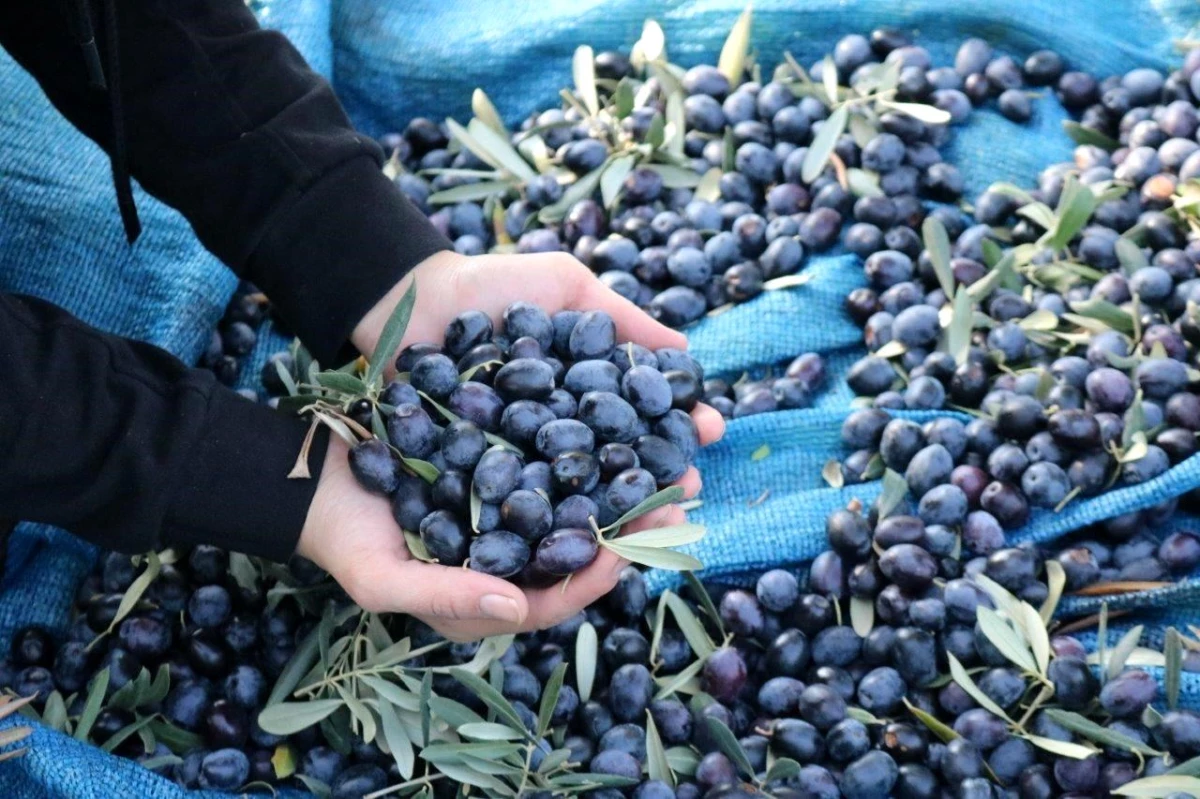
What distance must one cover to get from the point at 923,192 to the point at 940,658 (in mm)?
859

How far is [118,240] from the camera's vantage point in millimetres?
1792

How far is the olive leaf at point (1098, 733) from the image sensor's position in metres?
1.25

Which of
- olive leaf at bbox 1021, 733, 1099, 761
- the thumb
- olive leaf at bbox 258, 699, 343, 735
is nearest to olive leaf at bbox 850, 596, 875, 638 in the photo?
olive leaf at bbox 1021, 733, 1099, 761

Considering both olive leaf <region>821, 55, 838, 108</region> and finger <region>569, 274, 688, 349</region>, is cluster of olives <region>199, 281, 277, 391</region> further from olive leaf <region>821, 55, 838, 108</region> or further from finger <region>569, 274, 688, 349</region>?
olive leaf <region>821, 55, 838, 108</region>

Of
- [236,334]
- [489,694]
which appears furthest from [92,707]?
[236,334]

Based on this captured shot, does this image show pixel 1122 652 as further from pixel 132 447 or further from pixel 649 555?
pixel 132 447

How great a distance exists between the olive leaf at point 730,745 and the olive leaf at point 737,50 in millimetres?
1205

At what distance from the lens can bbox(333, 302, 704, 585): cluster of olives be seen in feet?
3.68

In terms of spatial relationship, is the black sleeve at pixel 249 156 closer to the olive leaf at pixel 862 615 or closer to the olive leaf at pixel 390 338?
the olive leaf at pixel 390 338

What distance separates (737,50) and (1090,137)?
0.59m

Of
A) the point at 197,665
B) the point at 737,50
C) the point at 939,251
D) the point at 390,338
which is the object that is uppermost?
the point at 390,338

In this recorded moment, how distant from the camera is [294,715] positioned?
1281 mm

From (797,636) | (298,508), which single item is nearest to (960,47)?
(797,636)

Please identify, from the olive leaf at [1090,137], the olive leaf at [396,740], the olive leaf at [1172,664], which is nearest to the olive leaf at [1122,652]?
the olive leaf at [1172,664]
